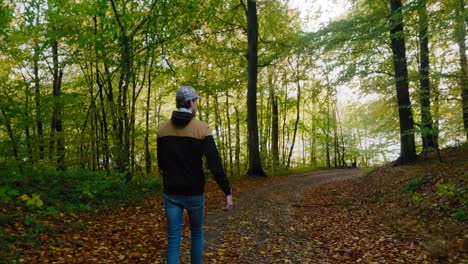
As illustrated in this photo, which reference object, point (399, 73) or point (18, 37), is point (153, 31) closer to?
point (18, 37)

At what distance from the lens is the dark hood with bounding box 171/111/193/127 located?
10.8ft

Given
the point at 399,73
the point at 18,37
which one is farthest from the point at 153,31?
the point at 399,73

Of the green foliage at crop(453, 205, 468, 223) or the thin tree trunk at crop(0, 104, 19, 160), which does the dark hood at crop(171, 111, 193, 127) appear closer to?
the green foliage at crop(453, 205, 468, 223)

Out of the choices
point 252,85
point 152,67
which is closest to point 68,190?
point 152,67

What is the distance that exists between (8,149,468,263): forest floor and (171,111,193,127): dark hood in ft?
7.71

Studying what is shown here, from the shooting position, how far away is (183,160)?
10.9 feet

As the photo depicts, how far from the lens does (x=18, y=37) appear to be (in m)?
13.0

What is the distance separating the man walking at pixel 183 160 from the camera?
3.31m

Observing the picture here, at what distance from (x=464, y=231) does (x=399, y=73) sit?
373 inches

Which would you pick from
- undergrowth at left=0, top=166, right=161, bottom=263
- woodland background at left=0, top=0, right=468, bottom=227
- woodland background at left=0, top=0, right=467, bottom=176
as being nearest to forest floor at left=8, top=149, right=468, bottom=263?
undergrowth at left=0, top=166, right=161, bottom=263

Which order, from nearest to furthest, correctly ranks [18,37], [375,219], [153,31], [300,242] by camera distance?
1. [300,242]
2. [375,219]
3. [153,31]
4. [18,37]

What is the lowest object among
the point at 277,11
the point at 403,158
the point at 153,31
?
the point at 403,158

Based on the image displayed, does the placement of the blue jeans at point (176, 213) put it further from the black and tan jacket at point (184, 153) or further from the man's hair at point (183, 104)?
the man's hair at point (183, 104)

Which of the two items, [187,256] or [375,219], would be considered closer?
[187,256]
